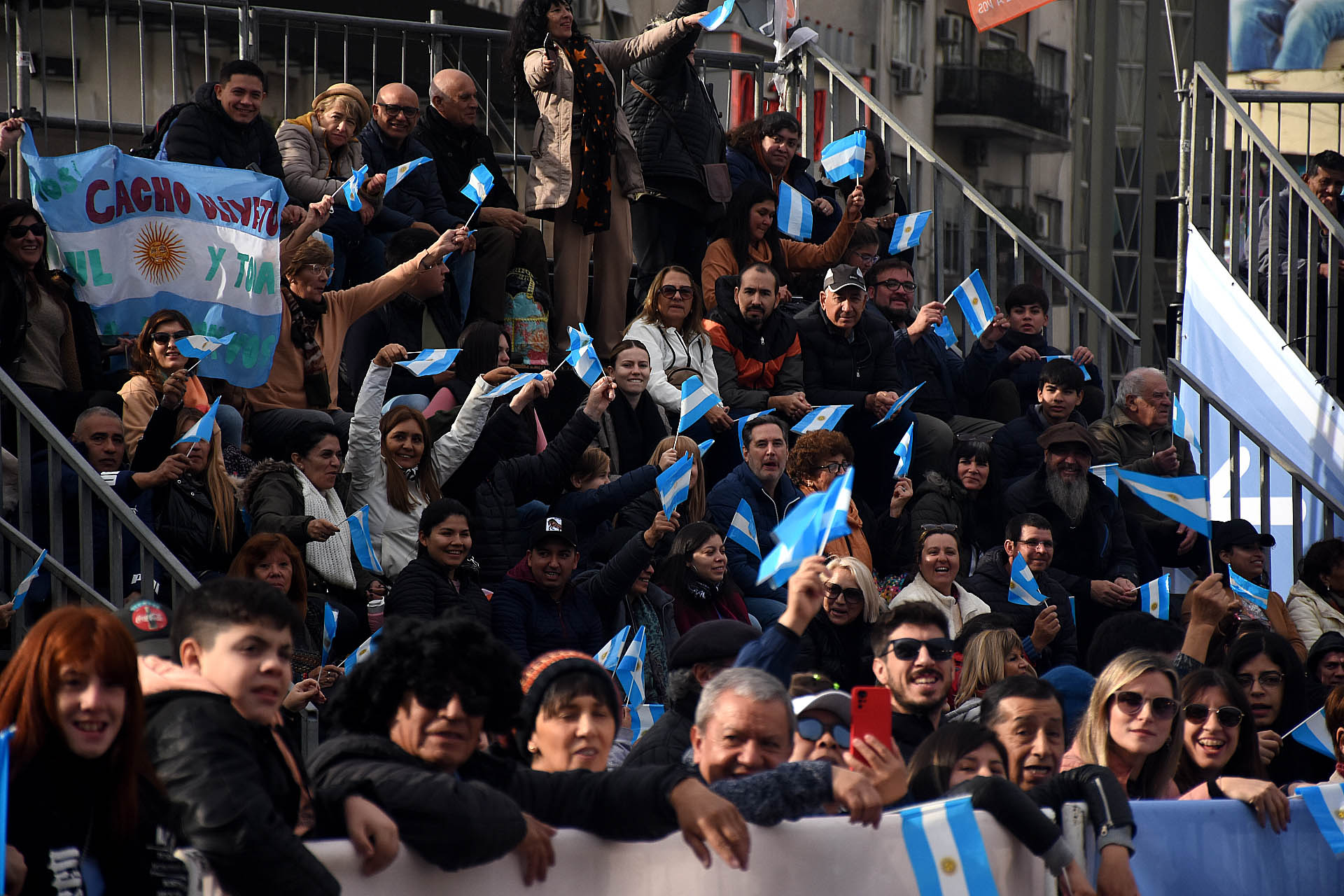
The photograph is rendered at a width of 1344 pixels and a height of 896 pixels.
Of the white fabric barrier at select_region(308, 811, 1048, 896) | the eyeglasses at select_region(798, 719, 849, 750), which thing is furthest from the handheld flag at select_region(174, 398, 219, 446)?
the white fabric barrier at select_region(308, 811, 1048, 896)

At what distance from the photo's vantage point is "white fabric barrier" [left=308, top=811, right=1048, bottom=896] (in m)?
3.56

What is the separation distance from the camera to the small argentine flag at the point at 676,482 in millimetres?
7922

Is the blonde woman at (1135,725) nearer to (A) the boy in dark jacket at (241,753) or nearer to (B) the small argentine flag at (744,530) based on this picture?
(A) the boy in dark jacket at (241,753)

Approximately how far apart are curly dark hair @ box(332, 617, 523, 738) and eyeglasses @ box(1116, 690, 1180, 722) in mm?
2028

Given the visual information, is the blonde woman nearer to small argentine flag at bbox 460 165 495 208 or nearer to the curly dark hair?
the curly dark hair

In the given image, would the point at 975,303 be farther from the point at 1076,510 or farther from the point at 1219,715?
the point at 1219,715

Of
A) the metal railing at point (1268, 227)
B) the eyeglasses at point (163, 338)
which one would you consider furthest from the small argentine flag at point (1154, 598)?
the eyeglasses at point (163, 338)

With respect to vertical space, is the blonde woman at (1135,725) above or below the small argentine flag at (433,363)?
below

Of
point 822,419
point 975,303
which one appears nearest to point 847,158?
point 975,303

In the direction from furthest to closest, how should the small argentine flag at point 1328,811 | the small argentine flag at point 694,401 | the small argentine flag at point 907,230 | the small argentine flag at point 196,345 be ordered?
1. the small argentine flag at point 907,230
2. the small argentine flag at point 694,401
3. the small argentine flag at point 196,345
4. the small argentine flag at point 1328,811

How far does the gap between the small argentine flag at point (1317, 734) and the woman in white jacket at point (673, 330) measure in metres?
3.91

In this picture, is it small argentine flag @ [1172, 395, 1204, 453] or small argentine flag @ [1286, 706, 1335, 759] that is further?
small argentine flag @ [1172, 395, 1204, 453]

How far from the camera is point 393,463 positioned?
7.89 meters

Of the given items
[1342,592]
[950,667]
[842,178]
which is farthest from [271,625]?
[842,178]
